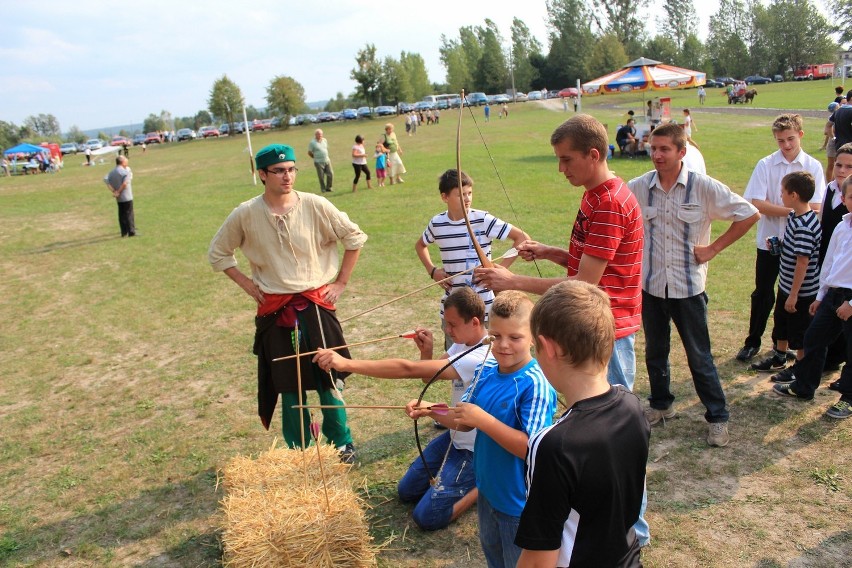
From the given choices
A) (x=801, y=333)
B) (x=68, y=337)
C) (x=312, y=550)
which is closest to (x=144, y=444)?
(x=312, y=550)

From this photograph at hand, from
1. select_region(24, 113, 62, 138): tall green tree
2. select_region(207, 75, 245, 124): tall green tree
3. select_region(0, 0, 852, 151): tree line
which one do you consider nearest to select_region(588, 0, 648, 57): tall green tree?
select_region(0, 0, 852, 151): tree line

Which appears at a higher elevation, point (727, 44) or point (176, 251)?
point (727, 44)

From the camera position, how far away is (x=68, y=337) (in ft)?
25.7

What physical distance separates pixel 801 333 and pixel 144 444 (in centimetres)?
556

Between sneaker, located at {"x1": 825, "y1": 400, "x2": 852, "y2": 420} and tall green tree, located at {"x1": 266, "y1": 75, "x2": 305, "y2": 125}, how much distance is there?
68501 millimetres

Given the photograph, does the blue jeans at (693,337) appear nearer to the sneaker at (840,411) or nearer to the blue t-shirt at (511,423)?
the sneaker at (840,411)

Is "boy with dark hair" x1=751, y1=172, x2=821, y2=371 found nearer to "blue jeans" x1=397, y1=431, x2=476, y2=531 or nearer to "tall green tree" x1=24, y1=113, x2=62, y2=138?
"blue jeans" x1=397, y1=431, x2=476, y2=531

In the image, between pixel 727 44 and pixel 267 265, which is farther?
pixel 727 44

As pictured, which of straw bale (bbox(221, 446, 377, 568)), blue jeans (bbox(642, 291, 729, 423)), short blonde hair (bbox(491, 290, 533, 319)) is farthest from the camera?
blue jeans (bbox(642, 291, 729, 423))

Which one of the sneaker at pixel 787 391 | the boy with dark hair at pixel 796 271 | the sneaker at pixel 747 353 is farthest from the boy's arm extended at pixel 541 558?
the sneaker at pixel 747 353

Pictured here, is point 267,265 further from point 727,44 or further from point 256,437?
point 727,44

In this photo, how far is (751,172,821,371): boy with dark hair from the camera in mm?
4969

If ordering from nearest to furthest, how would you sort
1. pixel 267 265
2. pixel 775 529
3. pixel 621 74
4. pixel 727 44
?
pixel 775 529 → pixel 267 265 → pixel 621 74 → pixel 727 44

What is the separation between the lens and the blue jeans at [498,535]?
2.66 m
